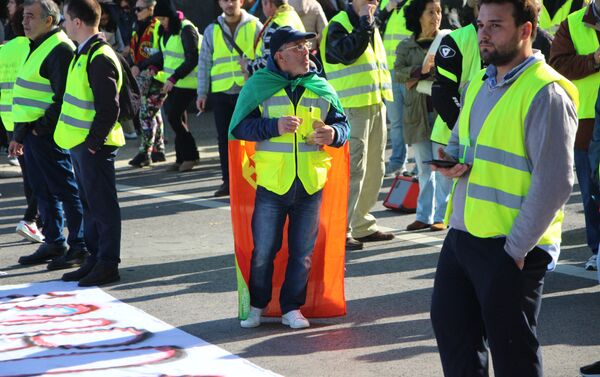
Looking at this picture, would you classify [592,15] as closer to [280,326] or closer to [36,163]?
[280,326]

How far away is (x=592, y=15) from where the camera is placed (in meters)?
7.29

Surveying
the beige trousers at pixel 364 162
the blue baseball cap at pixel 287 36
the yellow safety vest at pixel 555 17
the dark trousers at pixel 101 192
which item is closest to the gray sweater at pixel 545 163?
the blue baseball cap at pixel 287 36

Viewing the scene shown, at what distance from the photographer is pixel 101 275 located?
7.83 meters

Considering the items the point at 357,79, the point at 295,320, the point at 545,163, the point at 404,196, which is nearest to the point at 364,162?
the point at 357,79

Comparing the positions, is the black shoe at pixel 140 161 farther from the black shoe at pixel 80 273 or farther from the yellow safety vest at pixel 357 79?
the black shoe at pixel 80 273

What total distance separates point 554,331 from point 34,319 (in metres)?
3.16

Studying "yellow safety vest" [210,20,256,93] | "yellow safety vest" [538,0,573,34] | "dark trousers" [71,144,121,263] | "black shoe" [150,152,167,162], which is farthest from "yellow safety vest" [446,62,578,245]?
"black shoe" [150,152,167,162]

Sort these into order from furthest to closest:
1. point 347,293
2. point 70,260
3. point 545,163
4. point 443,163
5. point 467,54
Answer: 1. point 70,260
2. point 467,54
3. point 347,293
4. point 443,163
5. point 545,163

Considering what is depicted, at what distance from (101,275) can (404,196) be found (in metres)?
3.56

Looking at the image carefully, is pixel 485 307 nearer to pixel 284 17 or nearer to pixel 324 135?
pixel 324 135

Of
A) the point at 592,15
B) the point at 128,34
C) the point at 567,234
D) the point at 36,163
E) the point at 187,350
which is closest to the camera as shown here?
the point at 187,350

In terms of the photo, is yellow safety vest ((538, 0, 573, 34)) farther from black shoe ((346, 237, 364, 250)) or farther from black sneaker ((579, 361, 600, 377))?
black sneaker ((579, 361, 600, 377))

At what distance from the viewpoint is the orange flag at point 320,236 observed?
6684 mm

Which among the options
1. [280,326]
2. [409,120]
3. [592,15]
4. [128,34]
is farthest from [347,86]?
[128,34]
